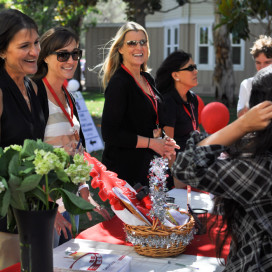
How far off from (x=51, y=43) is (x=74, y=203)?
5.53 feet

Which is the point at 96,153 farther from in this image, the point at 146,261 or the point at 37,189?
the point at 37,189

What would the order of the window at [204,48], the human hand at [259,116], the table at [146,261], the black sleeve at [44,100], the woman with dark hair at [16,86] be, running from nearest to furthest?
the human hand at [259,116] → the table at [146,261] → the woman with dark hair at [16,86] → the black sleeve at [44,100] → the window at [204,48]

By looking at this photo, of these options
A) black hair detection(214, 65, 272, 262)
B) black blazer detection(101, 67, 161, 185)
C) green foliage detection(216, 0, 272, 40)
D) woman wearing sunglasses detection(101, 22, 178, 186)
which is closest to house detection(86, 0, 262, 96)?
green foliage detection(216, 0, 272, 40)

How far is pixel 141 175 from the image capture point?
366 centimetres

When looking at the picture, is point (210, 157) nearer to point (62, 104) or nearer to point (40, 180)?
point (40, 180)

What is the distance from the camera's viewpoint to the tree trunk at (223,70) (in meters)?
15.8

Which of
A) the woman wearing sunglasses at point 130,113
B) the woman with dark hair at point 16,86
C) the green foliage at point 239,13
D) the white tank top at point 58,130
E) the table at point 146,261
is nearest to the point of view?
the table at point 146,261

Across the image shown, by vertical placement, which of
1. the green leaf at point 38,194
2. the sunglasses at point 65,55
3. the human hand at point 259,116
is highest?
the sunglasses at point 65,55

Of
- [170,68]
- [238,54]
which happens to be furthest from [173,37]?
[170,68]

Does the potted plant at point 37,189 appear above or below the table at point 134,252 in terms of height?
above

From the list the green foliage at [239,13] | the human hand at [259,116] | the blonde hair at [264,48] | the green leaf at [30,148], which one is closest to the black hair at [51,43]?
the green leaf at [30,148]

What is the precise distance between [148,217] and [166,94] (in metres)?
2.03

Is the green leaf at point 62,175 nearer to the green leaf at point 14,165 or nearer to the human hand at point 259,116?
the green leaf at point 14,165

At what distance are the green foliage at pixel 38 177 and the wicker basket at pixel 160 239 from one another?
25.7 inches
